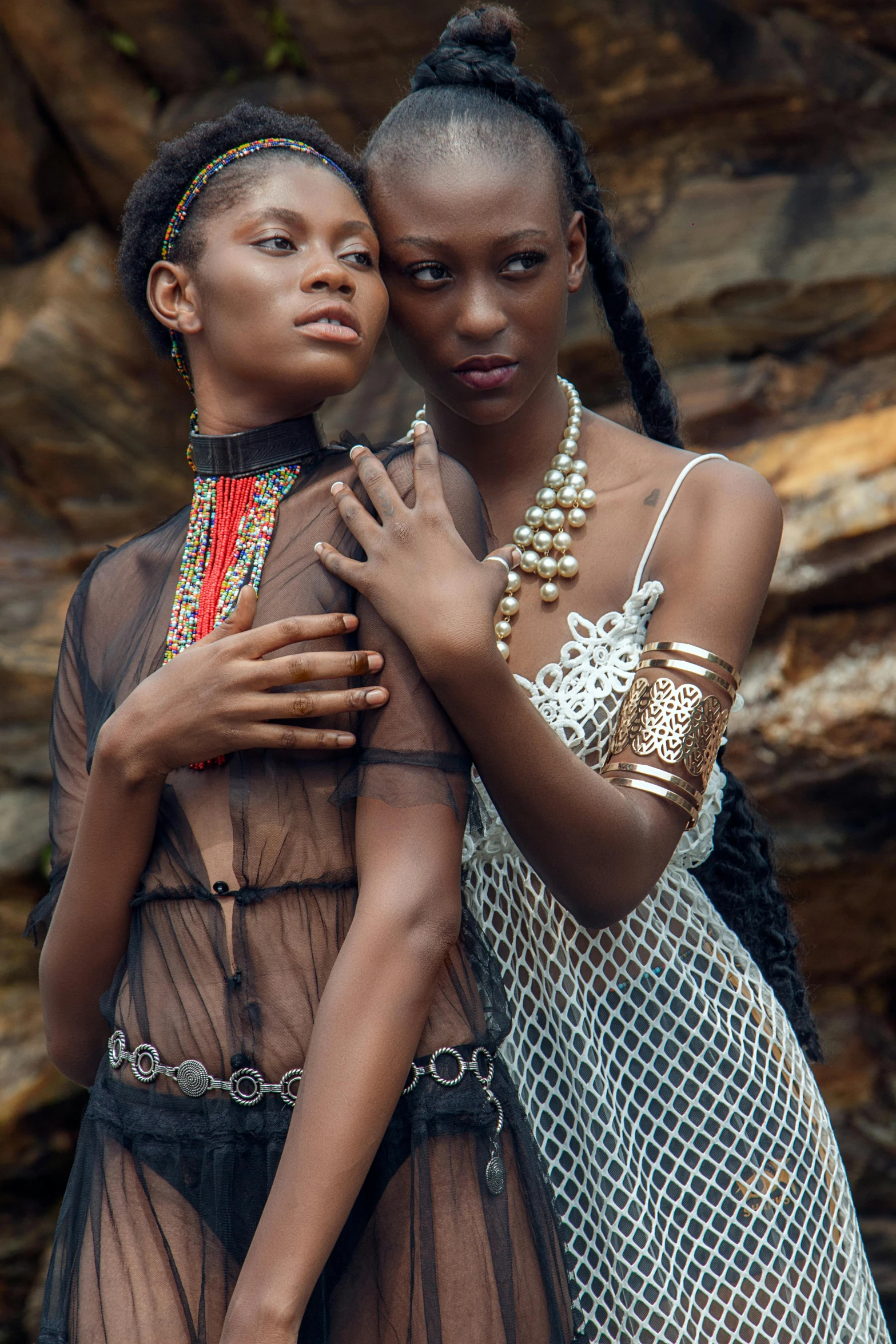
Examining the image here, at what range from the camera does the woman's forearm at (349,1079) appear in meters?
1.35

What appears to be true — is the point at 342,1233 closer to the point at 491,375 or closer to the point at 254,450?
the point at 254,450

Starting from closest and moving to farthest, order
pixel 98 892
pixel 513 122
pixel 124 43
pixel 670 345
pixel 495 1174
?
pixel 495 1174 < pixel 98 892 < pixel 513 122 < pixel 670 345 < pixel 124 43

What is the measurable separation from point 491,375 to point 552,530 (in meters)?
0.27

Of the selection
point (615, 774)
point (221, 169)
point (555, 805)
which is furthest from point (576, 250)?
point (555, 805)

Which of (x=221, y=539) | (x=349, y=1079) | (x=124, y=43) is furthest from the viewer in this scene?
(x=124, y=43)

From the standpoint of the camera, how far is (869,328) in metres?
4.24

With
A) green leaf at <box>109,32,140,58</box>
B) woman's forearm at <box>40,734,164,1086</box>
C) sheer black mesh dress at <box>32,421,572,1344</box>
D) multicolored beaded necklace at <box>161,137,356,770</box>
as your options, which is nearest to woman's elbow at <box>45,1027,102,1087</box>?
woman's forearm at <box>40,734,164,1086</box>

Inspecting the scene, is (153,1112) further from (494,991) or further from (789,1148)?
(789,1148)

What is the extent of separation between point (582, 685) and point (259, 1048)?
77 centimetres

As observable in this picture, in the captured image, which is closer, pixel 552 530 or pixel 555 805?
pixel 555 805

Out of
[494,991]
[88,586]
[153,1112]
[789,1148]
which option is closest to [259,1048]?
[153,1112]

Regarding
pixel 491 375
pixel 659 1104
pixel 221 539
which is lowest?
pixel 659 1104

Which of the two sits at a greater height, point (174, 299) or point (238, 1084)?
point (174, 299)

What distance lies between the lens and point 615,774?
1.83 m
